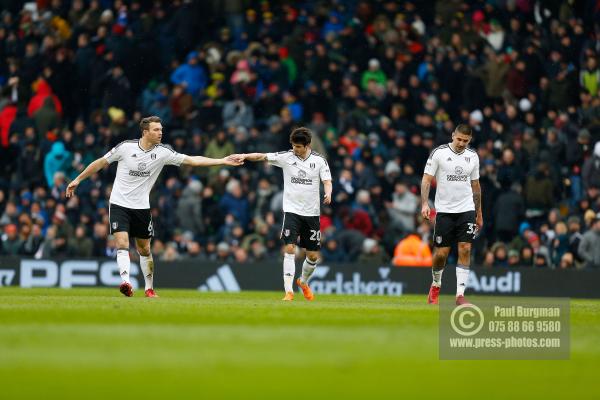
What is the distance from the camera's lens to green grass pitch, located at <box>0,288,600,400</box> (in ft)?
27.0

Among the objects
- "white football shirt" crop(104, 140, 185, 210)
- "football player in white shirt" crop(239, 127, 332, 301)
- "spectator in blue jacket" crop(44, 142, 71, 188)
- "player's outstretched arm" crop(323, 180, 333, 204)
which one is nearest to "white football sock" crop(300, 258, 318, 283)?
"football player in white shirt" crop(239, 127, 332, 301)

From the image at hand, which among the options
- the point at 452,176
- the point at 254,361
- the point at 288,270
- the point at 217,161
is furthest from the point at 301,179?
the point at 254,361

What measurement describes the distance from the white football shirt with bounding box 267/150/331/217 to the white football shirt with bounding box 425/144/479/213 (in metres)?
1.81

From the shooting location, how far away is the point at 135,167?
748 inches

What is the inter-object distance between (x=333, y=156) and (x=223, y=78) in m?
3.95

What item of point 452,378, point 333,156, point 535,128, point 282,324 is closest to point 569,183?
point 535,128

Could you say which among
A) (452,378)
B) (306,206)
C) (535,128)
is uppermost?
(535,128)

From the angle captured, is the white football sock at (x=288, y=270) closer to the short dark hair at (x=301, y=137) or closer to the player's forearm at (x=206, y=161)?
the short dark hair at (x=301, y=137)

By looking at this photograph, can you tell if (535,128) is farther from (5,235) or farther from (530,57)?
(5,235)

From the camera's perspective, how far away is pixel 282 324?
13.7m

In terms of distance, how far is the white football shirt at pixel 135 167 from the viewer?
19.0 metres

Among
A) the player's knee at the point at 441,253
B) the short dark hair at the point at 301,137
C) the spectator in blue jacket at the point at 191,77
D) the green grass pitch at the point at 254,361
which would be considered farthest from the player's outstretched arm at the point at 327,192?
the spectator in blue jacket at the point at 191,77

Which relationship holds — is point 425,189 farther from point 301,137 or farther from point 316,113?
point 316,113
